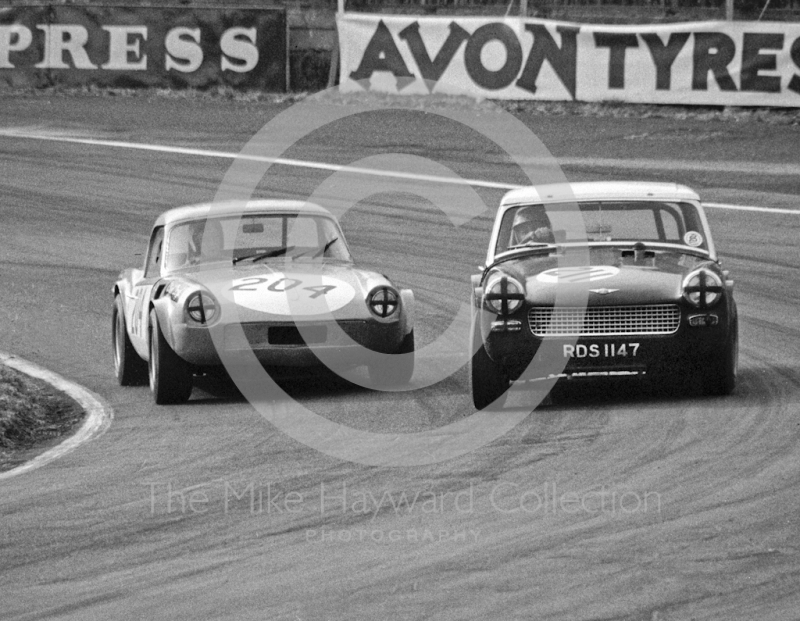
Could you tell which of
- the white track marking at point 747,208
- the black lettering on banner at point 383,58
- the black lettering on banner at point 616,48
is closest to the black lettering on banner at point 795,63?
the black lettering on banner at point 616,48

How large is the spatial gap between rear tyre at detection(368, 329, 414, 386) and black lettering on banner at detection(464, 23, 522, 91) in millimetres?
13313

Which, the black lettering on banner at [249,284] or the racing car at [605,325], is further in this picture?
the black lettering on banner at [249,284]

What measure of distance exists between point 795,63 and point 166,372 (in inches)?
549

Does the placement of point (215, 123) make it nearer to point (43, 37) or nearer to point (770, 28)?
point (43, 37)

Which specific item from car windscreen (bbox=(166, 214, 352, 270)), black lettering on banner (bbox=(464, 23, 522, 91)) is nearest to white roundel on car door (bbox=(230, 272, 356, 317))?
car windscreen (bbox=(166, 214, 352, 270))

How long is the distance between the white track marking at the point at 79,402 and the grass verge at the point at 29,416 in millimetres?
65

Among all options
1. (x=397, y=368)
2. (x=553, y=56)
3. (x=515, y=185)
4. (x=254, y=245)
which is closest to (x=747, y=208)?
(x=515, y=185)

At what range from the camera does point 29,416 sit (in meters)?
8.70

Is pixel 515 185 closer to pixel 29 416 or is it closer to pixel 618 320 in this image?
pixel 618 320

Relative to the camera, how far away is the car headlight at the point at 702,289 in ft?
27.3

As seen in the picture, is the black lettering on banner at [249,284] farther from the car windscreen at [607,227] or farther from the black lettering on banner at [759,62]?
the black lettering on banner at [759,62]

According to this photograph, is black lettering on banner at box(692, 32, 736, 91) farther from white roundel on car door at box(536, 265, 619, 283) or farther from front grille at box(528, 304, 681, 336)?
front grille at box(528, 304, 681, 336)

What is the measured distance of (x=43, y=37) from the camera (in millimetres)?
23594

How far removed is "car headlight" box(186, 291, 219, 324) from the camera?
875 centimetres
